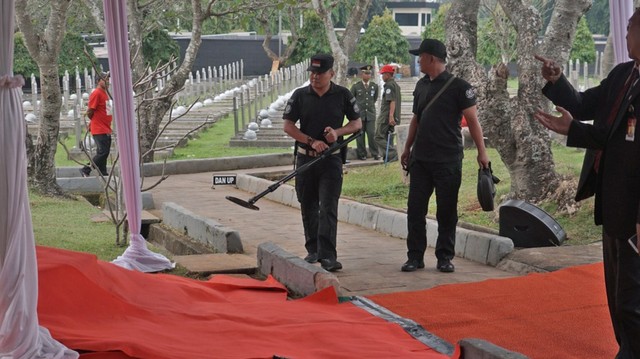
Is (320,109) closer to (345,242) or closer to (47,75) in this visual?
(345,242)

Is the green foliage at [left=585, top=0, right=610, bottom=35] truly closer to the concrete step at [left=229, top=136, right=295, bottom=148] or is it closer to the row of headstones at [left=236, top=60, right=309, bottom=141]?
the row of headstones at [left=236, top=60, right=309, bottom=141]

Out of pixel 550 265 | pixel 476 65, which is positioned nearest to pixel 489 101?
pixel 476 65

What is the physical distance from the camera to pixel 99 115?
16.4 m

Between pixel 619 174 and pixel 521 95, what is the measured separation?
7229 mm

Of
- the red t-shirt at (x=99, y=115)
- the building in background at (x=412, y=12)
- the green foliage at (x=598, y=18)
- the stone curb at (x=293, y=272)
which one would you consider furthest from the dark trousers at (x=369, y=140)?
the building in background at (x=412, y=12)

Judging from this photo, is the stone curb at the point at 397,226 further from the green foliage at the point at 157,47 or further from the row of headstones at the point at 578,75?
the green foliage at the point at 157,47

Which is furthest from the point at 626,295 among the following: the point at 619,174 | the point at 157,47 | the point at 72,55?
the point at 157,47

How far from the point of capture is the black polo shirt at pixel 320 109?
8.88 m

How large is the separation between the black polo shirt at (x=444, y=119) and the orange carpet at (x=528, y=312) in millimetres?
1165

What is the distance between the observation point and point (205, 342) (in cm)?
607

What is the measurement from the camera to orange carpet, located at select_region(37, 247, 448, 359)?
5.82m

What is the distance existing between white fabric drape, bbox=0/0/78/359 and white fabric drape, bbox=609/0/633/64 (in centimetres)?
416

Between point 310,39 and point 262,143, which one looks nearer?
point 262,143

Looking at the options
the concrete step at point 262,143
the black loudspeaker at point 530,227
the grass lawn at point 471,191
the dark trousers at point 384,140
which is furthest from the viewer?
the concrete step at point 262,143
